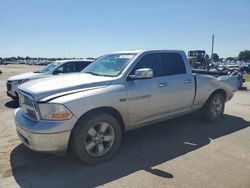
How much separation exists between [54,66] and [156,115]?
6609mm

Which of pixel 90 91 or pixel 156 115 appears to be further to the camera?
pixel 156 115

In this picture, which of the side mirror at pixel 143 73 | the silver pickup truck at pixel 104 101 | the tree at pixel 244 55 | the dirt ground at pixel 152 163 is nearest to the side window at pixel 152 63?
the silver pickup truck at pixel 104 101

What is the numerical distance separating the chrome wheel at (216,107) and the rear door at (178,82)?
3.44ft

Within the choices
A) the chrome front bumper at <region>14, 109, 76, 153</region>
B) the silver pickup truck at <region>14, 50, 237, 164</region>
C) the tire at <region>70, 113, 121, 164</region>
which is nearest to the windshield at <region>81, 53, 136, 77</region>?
the silver pickup truck at <region>14, 50, 237, 164</region>

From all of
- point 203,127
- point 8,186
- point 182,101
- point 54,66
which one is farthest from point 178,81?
point 54,66

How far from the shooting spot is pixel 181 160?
4.38 m

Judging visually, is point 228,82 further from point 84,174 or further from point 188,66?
point 84,174

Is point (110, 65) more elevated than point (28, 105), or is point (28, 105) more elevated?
point (110, 65)

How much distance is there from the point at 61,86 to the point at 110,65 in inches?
54.7

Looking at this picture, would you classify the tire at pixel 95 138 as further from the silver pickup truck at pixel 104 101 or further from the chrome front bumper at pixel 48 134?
the chrome front bumper at pixel 48 134

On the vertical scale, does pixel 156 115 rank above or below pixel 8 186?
above

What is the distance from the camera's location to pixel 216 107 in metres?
6.70

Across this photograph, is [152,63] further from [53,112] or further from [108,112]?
[53,112]

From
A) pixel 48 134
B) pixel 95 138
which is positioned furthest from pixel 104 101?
pixel 48 134
